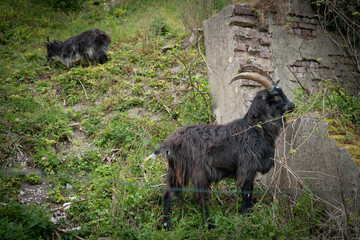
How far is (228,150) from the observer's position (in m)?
4.29

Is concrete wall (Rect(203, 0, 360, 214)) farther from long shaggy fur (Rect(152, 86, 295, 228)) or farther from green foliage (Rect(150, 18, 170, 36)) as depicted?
green foliage (Rect(150, 18, 170, 36))

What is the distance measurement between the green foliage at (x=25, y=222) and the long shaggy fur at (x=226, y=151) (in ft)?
5.05

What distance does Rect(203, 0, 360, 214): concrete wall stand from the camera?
14.0ft

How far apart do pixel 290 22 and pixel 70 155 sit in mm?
5121

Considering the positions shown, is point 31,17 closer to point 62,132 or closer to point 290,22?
point 62,132

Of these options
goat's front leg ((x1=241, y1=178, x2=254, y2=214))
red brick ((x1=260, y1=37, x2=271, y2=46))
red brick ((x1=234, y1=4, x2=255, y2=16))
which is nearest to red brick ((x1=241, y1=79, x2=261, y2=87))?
red brick ((x1=260, y1=37, x2=271, y2=46))

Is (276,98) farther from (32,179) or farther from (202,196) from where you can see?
(32,179)

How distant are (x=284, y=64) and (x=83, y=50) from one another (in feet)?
17.9

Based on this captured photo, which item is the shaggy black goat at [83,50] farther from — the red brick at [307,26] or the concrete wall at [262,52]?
the red brick at [307,26]

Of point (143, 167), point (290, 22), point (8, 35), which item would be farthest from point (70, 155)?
point (8, 35)

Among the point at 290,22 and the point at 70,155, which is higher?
the point at 290,22

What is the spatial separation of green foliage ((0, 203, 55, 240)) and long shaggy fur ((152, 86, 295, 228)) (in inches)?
60.5

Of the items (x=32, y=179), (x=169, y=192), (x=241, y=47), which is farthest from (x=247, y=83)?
(x=32, y=179)

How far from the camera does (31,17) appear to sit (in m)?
12.2
